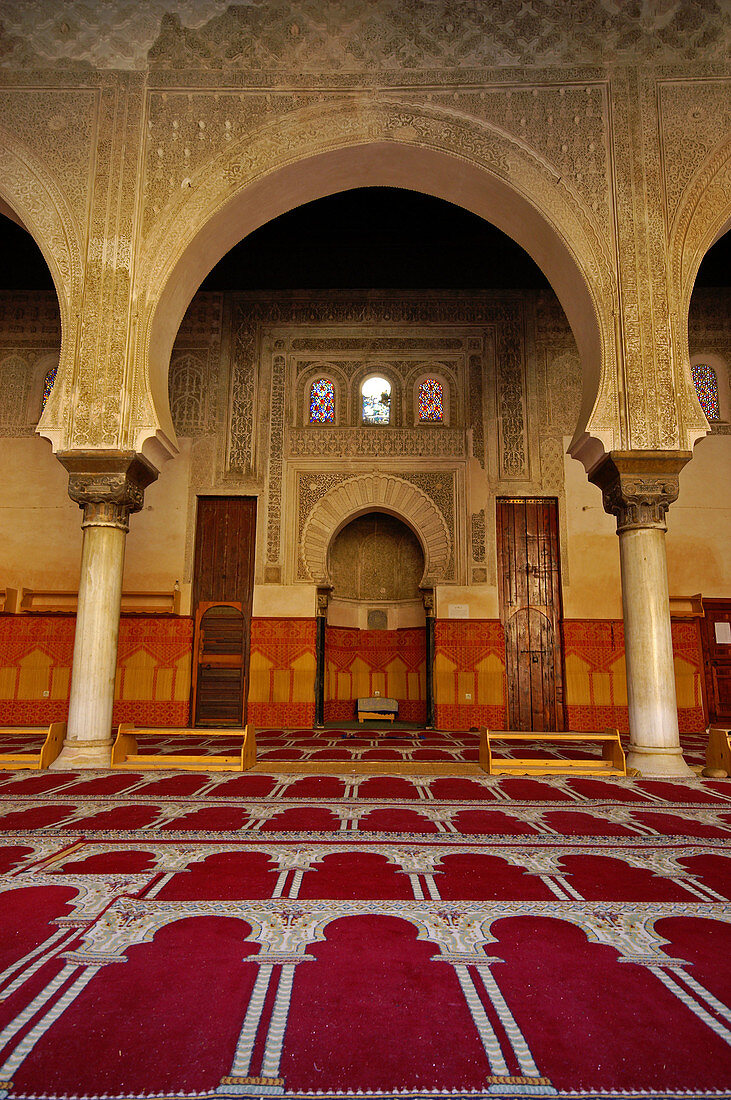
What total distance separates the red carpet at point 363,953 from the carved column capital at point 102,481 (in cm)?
287

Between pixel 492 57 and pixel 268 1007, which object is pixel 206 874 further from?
pixel 492 57

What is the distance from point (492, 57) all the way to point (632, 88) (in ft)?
4.65

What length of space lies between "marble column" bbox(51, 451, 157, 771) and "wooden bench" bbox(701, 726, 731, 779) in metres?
5.39

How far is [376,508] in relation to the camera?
11031mm

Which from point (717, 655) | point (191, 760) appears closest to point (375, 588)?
point (717, 655)

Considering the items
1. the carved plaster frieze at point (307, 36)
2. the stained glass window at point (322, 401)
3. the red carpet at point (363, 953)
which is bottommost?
the red carpet at point (363, 953)

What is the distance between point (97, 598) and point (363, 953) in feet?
16.1

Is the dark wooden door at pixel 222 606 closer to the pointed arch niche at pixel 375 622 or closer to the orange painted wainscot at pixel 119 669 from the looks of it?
the orange painted wainscot at pixel 119 669

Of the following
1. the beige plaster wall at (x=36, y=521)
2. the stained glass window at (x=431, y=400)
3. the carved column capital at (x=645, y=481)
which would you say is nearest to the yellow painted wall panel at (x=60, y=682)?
the beige plaster wall at (x=36, y=521)

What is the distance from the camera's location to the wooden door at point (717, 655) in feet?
34.3

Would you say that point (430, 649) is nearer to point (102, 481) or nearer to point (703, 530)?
point (703, 530)

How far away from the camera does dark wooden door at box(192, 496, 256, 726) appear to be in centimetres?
1048

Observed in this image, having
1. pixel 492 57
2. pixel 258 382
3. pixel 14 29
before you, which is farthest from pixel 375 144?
pixel 258 382

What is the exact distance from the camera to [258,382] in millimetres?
11211
